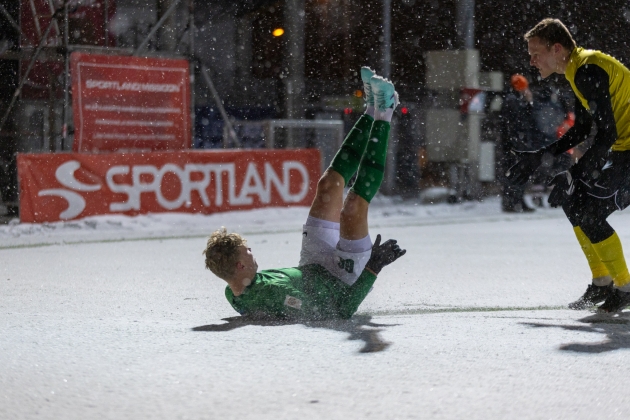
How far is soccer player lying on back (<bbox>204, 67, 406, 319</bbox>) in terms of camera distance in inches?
211

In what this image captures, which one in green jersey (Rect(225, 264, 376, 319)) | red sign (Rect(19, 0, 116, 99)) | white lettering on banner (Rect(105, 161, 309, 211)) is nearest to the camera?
green jersey (Rect(225, 264, 376, 319))

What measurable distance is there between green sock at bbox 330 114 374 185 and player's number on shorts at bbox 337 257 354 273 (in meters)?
0.61

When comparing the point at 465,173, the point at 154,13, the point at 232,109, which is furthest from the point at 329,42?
the point at 465,173

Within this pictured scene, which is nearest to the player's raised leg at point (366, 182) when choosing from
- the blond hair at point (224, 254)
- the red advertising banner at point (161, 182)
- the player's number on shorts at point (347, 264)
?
the player's number on shorts at point (347, 264)

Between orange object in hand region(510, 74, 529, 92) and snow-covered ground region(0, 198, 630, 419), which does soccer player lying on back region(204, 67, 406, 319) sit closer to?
snow-covered ground region(0, 198, 630, 419)

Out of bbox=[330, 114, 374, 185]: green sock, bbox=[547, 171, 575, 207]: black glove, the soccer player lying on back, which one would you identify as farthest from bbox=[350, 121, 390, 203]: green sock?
bbox=[547, 171, 575, 207]: black glove

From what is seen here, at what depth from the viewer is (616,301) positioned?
18.9ft

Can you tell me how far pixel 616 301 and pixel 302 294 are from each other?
1764 mm

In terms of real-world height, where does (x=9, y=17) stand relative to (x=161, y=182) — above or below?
above

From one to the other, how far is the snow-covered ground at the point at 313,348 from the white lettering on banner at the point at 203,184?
4.91 m

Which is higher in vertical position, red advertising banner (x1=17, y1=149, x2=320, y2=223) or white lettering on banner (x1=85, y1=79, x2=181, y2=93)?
white lettering on banner (x1=85, y1=79, x2=181, y2=93)

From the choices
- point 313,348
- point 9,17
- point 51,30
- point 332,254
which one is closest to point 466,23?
point 51,30

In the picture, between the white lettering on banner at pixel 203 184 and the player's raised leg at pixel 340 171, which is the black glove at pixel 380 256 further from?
the white lettering on banner at pixel 203 184

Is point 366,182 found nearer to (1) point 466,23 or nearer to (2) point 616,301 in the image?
(2) point 616,301
